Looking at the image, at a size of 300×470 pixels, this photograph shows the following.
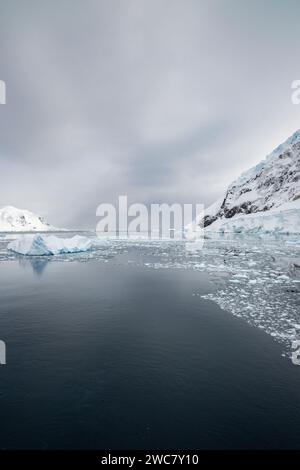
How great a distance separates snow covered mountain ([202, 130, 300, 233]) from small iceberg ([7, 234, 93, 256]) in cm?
5393

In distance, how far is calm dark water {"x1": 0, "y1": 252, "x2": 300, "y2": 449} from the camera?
314cm

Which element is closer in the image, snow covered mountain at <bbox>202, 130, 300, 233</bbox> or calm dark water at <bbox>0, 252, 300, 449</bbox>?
calm dark water at <bbox>0, 252, 300, 449</bbox>

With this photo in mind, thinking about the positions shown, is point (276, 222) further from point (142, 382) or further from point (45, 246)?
point (142, 382)

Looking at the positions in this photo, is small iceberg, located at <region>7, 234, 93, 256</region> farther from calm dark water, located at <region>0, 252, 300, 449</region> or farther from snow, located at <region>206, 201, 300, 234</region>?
snow, located at <region>206, 201, 300, 234</region>

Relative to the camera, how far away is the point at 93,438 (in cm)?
308

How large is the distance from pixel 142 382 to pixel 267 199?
344 ft

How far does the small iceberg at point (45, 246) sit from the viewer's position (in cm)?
2500

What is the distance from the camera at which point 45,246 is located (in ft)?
83.7

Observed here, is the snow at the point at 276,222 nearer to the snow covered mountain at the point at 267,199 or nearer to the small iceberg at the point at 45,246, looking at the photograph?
the snow covered mountain at the point at 267,199

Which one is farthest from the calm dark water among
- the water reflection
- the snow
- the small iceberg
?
the snow

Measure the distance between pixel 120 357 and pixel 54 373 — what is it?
1294 millimetres

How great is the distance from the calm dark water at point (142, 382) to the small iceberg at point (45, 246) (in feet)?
59.9
